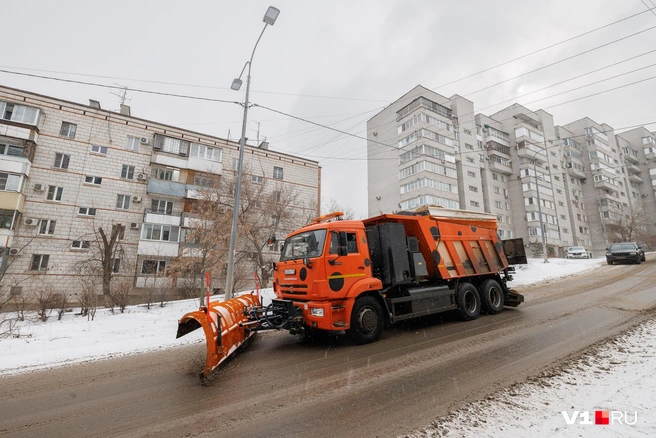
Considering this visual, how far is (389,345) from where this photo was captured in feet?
19.9

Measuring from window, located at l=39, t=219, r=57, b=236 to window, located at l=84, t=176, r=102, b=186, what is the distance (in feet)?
12.4

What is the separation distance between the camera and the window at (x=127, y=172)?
2362cm

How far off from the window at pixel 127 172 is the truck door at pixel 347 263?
24.7 m

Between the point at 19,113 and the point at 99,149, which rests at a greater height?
the point at 19,113

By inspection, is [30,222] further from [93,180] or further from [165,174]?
[165,174]

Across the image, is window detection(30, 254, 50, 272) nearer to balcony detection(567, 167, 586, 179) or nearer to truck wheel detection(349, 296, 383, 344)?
truck wheel detection(349, 296, 383, 344)

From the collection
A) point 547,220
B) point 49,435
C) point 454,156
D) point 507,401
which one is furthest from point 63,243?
point 547,220

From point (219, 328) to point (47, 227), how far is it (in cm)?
2442

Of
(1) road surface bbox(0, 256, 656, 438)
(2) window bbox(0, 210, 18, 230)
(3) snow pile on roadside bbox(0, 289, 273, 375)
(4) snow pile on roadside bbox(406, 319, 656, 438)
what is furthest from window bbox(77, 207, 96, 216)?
(4) snow pile on roadside bbox(406, 319, 656, 438)

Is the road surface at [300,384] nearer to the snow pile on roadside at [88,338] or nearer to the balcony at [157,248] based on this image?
the snow pile on roadside at [88,338]

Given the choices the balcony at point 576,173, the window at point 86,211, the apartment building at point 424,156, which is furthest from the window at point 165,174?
the balcony at point 576,173

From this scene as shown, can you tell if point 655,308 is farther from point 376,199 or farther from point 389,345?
point 376,199

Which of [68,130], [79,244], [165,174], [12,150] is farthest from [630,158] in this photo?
[12,150]

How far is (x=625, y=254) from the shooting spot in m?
19.6
